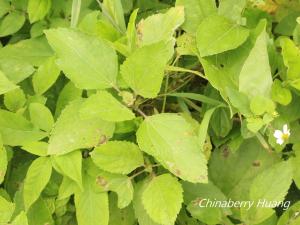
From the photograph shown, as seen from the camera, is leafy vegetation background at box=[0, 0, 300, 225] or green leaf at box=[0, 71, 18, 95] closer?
leafy vegetation background at box=[0, 0, 300, 225]

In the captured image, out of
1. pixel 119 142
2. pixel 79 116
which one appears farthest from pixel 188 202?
pixel 79 116

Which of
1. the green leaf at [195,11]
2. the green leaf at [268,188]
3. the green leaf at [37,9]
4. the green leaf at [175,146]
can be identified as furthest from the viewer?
the green leaf at [37,9]

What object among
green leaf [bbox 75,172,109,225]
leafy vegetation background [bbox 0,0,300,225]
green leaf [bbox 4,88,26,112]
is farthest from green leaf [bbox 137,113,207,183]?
green leaf [bbox 4,88,26,112]

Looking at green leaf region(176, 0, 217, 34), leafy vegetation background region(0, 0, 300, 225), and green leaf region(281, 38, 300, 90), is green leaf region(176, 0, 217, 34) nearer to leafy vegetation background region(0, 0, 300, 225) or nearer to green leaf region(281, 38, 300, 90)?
leafy vegetation background region(0, 0, 300, 225)

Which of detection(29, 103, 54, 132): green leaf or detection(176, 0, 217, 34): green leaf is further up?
detection(176, 0, 217, 34): green leaf

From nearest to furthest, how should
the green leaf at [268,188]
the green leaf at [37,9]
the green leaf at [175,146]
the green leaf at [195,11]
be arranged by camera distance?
1. the green leaf at [175,146]
2. the green leaf at [268,188]
3. the green leaf at [195,11]
4. the green leaf at [37,9]

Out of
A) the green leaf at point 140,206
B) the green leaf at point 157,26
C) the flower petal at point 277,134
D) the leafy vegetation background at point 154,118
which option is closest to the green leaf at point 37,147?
the leafy vegetation background at point 154,118

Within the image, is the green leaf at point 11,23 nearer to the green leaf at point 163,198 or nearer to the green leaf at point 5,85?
the green leaf at point 5,85
